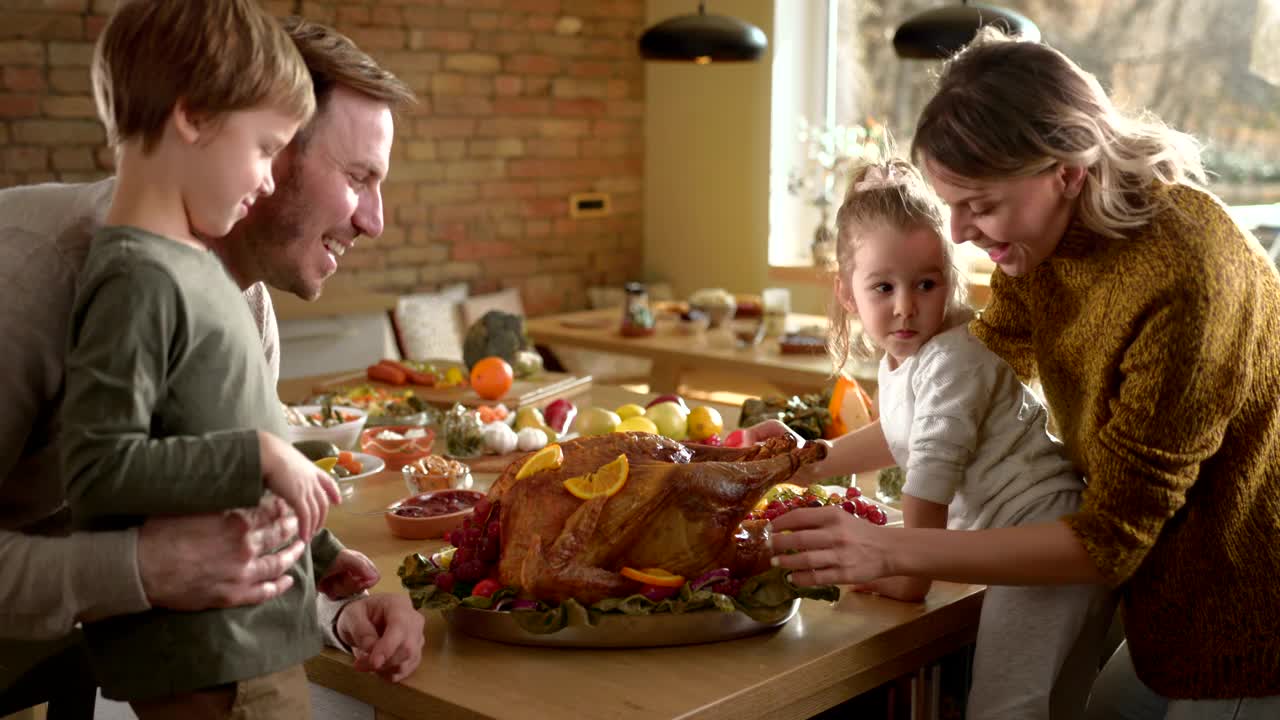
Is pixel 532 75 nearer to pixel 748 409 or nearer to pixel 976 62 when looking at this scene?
pixel 748 409

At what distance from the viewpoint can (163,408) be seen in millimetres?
1245

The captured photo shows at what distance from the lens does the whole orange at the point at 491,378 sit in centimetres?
327

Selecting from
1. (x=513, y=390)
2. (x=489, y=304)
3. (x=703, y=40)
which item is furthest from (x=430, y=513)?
(x=489, y=304)

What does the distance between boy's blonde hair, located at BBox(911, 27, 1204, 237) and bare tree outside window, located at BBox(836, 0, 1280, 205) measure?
137 inches

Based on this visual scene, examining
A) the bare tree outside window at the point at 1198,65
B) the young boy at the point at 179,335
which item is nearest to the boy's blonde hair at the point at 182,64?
the young boy at the point at 179,335

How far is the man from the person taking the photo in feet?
4.18

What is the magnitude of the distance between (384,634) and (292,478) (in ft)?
1.35

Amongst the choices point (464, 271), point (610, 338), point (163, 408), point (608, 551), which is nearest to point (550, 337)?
point (610, 338)

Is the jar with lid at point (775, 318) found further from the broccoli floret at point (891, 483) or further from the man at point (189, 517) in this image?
the man at point (189, 517)

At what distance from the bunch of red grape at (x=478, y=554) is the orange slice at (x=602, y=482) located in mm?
136

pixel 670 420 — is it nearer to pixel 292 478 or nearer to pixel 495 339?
pixel 495 339

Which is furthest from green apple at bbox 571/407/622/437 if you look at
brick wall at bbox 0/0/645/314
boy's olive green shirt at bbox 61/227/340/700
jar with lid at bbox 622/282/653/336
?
brick wall at bbox 0/0/645/314

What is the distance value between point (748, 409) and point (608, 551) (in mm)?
1253

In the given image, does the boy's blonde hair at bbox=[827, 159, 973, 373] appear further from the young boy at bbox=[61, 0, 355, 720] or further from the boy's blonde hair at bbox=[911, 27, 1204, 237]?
the young boy at bbox=[61, 0, 355, 720]
